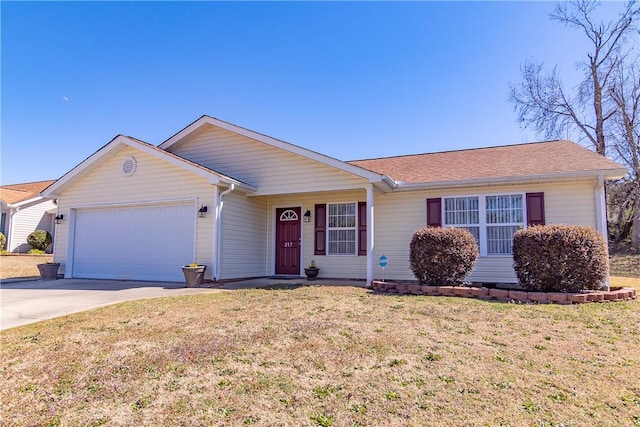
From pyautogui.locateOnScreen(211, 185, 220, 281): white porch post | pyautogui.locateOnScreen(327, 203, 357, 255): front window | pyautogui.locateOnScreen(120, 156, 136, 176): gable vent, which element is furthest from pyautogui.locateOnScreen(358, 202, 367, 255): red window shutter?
A: pyautogui.locateOnScreen(120, 156, 136, 176): gable vent

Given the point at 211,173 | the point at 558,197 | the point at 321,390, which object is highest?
the point at 211,173

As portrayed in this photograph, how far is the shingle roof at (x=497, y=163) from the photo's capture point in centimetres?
929

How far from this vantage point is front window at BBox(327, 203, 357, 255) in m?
11.5

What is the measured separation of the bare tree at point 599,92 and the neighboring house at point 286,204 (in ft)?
41.1

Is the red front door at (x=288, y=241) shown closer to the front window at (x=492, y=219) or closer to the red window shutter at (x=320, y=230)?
the red window shutter at (x=320, y=230)

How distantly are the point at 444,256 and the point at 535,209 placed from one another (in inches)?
127

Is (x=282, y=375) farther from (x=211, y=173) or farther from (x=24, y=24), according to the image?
(x=24, y=24)

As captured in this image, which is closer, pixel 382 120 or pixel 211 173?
pixel 211 173

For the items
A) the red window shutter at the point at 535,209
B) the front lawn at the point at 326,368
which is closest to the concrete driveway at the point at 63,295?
the front lawn at the point at 326,368

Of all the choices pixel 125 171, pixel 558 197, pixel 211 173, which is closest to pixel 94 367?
pixel 211 173

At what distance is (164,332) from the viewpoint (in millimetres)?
4996

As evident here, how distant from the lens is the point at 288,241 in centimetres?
1227

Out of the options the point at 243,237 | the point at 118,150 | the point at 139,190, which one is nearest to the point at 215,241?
the point at 243,237

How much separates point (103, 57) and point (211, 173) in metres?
6.31
